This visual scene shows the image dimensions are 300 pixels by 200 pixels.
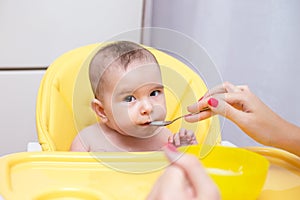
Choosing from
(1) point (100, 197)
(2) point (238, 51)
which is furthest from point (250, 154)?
(2) point (238, 51)

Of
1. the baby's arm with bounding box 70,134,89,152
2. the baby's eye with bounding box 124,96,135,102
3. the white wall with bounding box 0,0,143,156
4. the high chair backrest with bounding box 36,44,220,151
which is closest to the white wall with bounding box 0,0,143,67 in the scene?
the white wall with bounding box 0,0,143,156

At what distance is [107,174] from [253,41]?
2.28 ft

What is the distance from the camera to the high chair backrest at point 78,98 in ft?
2.71

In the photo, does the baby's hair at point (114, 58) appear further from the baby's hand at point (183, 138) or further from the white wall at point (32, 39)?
the white wall at point (32, 39)

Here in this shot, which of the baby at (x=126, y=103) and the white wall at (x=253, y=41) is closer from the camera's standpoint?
the baby at (x=126, y=103)

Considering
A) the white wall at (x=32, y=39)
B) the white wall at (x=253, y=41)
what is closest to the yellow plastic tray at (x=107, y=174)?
the white wall at (x=253, y=41)

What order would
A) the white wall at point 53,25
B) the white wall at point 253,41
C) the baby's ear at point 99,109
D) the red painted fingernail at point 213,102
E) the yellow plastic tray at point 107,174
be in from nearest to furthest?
the yellow plastic tray at point 107,174 < the red painted fingernail at point 213,102 < the baby's ear at point 99,109 < the white wall at point 253,41 < the white wall at point 53,25

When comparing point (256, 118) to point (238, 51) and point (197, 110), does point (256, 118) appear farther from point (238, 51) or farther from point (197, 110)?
point (238, 51)

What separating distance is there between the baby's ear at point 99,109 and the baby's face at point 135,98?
37 mm

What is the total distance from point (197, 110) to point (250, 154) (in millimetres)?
110

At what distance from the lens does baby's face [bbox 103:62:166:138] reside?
0.63 metres

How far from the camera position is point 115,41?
28.4 inches

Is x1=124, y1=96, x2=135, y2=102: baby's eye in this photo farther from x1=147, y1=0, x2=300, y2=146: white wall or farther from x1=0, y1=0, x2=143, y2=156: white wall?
x1=0, y1=0, x2=143, y2=156: white wall

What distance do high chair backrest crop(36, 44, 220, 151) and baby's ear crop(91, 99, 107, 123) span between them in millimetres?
17
